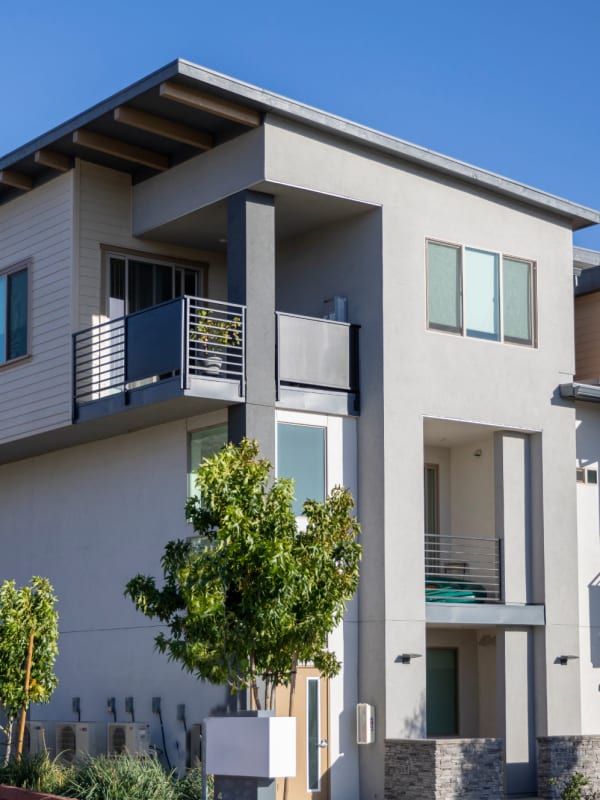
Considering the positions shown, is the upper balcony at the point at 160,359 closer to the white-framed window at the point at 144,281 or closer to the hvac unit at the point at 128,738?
the white-framed window at the point at 144,281

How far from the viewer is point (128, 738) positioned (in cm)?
2111

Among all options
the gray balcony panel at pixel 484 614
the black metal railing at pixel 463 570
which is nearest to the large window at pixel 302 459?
the black metal railing at pixel 463 570

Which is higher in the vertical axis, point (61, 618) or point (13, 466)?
point (13, 466)

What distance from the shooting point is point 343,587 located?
1730 centimetres

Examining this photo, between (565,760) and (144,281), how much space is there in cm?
1073

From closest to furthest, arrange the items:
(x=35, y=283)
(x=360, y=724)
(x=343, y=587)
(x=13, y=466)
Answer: (x=343, y=587), (x=360, y=724), (x=35, y=283), (x=13, y=466)

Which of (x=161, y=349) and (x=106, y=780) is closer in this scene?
(x=106, y=780)

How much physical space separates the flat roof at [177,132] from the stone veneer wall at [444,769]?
9447mm

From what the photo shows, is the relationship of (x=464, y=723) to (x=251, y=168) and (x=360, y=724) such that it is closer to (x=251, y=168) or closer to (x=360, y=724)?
(x=360, y=724)

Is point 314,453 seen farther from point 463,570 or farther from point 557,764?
point 557,764

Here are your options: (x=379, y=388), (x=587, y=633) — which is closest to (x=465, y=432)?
(x=379, y=388)

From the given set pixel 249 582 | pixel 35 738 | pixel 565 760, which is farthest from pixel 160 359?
pixel 565 760

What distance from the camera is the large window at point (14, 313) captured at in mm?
24266

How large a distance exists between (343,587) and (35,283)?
951cm
